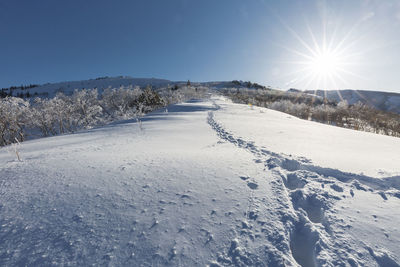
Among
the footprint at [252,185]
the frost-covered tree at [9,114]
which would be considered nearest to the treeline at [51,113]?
the frost-covered tree at [9,114]

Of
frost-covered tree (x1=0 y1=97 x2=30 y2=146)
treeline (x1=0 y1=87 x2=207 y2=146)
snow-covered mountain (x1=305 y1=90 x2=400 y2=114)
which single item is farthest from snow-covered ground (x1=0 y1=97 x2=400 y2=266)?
snow-covered mountain (x1=305 y1=90 x2=400 y2=114)

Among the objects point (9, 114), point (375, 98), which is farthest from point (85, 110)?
point (375, 98)

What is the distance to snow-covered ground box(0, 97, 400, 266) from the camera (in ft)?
4.78

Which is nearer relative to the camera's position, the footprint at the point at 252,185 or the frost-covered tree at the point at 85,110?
the footprint at the point at 252,185

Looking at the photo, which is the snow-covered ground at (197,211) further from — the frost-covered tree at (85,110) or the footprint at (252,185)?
the frost-covered tree at (85,110)

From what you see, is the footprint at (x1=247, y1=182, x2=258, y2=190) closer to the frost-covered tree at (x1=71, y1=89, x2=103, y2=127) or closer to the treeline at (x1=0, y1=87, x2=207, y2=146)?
the treeline at (x1=0, y1=87, x2=207, y2=146)

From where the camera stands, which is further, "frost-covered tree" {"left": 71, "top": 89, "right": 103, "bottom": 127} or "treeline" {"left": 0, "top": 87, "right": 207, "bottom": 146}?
"frost-covered tree" {"left": 71, "top": 89, "right": 103, "bottom": 127}

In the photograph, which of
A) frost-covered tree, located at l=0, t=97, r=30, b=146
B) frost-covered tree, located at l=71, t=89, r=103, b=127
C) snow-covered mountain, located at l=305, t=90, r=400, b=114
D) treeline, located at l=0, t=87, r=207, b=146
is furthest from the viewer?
snow-covered mountain, located at l=305, t=90, r=400, b=114

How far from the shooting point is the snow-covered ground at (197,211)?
1.46 m

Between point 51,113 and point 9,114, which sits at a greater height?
point 9,114

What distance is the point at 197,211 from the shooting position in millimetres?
1930

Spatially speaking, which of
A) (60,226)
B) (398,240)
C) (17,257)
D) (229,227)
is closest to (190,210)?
(229,227)

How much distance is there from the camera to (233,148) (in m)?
4.40

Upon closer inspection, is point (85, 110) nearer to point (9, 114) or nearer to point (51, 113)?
point (51, 113)
